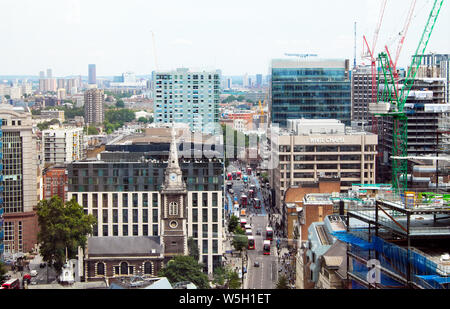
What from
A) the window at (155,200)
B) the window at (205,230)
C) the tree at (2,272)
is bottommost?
the tree at (2,272)

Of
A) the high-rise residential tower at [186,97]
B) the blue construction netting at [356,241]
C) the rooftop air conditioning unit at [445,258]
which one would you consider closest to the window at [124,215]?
the blue construction netting at [356,241]

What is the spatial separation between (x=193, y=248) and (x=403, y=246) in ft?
18.6

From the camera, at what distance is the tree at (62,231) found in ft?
27.6

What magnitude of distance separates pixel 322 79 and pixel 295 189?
286 inches

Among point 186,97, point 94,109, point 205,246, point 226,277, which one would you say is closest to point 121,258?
point 205,246

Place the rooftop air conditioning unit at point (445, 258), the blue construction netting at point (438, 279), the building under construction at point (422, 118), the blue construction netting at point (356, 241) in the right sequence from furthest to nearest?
the building under construction at point (422, 118)
the blue construction netting at point (356, 241)
the rooftop air conditioning unit at point (445, 258)
the blue construction netting at point (438, 279)

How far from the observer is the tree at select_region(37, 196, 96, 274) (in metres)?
8.41

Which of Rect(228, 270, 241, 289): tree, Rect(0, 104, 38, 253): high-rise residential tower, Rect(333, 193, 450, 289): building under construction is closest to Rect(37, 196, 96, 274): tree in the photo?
Rect(0, 104, 38, 253): high-rise residential tower

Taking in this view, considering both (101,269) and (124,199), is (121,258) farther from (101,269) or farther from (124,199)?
(124,199)

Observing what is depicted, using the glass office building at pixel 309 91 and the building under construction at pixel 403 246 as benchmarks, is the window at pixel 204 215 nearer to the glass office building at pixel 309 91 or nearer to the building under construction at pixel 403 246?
the building under construction at pixel 403 246

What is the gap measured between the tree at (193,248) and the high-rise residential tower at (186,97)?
14813mm

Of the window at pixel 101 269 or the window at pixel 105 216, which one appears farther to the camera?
the window at pixel 105 216

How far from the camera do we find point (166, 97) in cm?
2458

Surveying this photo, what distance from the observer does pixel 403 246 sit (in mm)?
3338
